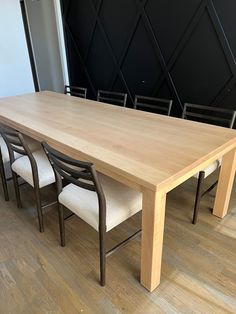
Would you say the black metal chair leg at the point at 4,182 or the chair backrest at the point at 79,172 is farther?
the black metal chair leg at the point at 4,182

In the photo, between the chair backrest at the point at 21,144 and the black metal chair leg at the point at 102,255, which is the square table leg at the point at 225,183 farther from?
the chair backrest at the point at 21,144

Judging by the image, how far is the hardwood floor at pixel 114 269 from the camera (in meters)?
1.37

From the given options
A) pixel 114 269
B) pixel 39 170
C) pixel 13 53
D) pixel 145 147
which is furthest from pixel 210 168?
pixel 13 53

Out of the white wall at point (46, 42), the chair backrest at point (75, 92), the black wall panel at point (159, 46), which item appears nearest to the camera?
the black wall panel at point (159, 46)

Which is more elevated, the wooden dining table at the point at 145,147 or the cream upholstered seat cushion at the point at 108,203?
the wooden dining table at the point at 145,147

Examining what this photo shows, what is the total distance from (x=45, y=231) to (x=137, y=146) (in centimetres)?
102

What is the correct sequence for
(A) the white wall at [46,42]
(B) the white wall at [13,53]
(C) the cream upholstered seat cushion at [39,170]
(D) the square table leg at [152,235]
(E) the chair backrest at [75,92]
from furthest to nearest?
(A) the white wall at [46,42] < (B) the white wall at [13,53] < (E) the chair backrest at [75,92] < (C) the cream upholstered seat cushion at [39,170] < (D) the square table leg at [152,235]

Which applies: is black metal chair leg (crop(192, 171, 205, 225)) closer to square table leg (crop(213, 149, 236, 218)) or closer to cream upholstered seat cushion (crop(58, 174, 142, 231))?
square table leg (crop(213, 149, 236, 218))

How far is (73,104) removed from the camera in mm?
2564

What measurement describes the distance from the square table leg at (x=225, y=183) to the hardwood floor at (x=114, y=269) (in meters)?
0.09

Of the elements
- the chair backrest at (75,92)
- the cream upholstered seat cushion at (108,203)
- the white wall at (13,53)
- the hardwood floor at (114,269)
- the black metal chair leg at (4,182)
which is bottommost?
the hardwood floor at (114,269)

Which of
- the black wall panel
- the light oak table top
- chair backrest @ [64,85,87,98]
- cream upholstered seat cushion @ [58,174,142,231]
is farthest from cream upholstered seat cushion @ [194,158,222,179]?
chair backrest @ [64,85,87,98]

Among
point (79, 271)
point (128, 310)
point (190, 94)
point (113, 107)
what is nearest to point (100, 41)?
point (190, 94)

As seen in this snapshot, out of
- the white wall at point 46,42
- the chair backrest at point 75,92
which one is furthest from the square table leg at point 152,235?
the white wall at point 46,42
